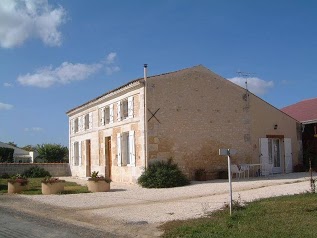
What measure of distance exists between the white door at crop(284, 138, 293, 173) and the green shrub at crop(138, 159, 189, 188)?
6995 mm

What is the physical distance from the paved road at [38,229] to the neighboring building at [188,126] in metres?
7.91

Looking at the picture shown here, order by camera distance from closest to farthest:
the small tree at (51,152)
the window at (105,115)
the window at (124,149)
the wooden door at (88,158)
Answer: the window at (124,149)
the window at (105,115)
the wooden door at (88,158)
the small tree at (51,152)

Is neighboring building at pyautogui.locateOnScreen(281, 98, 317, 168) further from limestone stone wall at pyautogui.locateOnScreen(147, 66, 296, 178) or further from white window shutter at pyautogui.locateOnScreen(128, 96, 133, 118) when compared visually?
white window shutter at pyautogui.locateOnScreen(128, 96, 133, 118)

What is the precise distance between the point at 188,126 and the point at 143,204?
6.99 meters

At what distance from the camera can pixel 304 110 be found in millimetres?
24562

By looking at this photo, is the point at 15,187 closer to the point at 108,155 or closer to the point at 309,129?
the point at 108,155

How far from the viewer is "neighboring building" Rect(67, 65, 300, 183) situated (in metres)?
17.3

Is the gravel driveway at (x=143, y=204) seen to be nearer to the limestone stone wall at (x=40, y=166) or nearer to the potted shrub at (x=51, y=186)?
the potted shrub at (x=51, y=186)

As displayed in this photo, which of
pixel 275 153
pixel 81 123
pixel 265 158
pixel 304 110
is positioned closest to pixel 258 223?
pixel 265 158

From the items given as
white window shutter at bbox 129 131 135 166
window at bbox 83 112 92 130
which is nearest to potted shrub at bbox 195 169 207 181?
white window shutter at bbox 129 131 135 166

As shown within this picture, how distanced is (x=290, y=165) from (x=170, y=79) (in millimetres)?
8490

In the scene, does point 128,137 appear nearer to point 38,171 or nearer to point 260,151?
point 260,151

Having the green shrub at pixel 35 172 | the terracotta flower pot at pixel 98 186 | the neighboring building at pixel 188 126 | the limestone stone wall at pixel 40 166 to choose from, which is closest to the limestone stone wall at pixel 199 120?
the neighboring building at pixel 188 126

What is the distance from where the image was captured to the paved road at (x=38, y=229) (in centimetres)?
742
